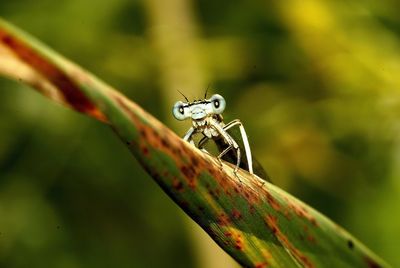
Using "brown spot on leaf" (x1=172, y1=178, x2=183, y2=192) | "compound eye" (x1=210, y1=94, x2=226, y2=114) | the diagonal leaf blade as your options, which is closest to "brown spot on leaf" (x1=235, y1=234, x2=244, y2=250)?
the diagonal leaf blade

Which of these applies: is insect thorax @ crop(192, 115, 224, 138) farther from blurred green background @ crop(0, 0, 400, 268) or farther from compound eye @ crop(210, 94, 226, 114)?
blurred green background @ crop(0, 0, 400, 268)

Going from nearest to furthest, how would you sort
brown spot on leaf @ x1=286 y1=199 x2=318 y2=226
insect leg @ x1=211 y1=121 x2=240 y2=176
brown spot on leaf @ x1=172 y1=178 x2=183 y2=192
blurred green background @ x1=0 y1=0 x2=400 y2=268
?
1. brown spot on leaf @ x1=172 y1=178 x2=183 y2=192
2. brown spot on leaf @ x1=286 y1=199 x2=318 y2=226
3. insect leg @ x1=211 y1=121 x2=240 y2=176
4. blurred green background @ x1=0 y1=0 x2=400 y2=268

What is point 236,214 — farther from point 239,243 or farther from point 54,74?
point 54,74

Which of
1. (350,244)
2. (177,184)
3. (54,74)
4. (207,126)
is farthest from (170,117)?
(54,74)

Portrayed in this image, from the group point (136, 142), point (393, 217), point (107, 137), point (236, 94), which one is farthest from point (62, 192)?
point (136, 142)

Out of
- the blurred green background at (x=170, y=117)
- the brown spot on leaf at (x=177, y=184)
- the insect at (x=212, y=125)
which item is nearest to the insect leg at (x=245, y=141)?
the insect at (x=212, y=125)

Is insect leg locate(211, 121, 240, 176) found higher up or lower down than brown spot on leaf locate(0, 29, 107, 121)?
higher up

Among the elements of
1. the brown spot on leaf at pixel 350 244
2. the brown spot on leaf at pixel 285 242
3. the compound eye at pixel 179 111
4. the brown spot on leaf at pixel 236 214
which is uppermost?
the compound eye at pixel 179 111

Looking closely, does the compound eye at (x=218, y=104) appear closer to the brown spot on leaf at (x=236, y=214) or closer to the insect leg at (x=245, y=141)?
the insect leg at (x=245, y=141)
